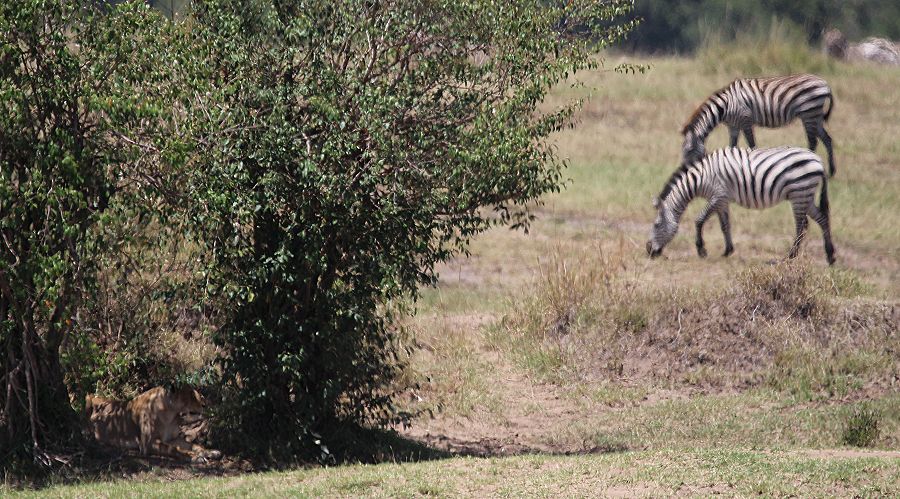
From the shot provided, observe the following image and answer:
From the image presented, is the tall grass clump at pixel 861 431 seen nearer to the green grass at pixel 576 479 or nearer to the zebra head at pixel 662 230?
the green grass at pixel 576 479

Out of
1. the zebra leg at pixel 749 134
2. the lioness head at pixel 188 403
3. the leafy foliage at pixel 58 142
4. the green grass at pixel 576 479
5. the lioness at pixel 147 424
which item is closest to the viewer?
the green grass at pixel 576 479

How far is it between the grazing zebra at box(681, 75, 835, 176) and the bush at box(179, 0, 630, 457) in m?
8.86

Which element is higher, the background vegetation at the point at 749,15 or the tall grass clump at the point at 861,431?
the background vegetation at the point at 749,15

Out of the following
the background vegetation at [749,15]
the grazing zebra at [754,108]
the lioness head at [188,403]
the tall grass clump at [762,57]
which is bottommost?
the lioness head at [188,403]

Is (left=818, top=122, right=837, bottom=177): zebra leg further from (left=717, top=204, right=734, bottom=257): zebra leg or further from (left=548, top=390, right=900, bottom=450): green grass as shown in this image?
(left=548, top=390, right=900, bottom=450): green grass

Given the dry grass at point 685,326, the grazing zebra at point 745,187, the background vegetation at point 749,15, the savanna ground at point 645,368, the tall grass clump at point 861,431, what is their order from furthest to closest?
the background vegetation at point 749,15 < the grazing zebra at point 745,187 < the dry grass at point 685,326 < the tall grass clump at point 861,431 < the savanna ground at point 645,368

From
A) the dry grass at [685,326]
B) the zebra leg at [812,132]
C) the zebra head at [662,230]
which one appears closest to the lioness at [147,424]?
the dry grass at [685,326]

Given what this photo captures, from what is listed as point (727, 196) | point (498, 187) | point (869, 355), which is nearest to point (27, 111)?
point (498, 187)

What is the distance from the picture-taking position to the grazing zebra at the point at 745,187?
16.7m

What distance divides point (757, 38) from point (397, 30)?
1967 cm

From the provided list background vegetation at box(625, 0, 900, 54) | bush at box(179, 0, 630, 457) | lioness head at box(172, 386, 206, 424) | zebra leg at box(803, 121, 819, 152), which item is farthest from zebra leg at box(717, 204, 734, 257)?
background vegetation at box(625, 0, 900, 54)

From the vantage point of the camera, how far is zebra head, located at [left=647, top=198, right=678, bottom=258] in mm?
17125

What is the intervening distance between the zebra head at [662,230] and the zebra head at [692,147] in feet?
7.72

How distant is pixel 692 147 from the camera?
19328mm
